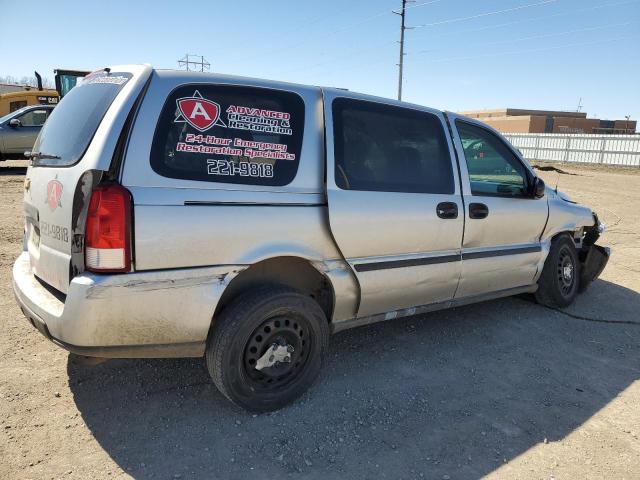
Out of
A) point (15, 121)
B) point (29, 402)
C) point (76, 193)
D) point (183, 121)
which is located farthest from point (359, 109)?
point (15, 121)

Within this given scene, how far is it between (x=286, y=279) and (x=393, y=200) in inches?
35.6

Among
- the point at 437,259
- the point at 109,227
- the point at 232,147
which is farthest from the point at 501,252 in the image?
the point at 109,227

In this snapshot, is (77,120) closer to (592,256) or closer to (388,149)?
(388,149)

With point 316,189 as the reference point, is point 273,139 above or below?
above

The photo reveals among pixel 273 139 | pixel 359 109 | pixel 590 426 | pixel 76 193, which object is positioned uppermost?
pixel 359 109

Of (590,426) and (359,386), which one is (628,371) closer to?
(590,426)

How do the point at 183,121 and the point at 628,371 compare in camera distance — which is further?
the point at 628,371

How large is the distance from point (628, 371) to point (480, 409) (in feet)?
4.81

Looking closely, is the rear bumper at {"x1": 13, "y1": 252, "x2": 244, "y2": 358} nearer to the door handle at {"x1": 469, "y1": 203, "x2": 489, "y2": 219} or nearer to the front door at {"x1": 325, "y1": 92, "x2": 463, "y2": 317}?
the front door at {"x1": 325, "y1": 92, "x2": 463, "y2": 317}

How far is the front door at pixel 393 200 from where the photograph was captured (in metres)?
3.17

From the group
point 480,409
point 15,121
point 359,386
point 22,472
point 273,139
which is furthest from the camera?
point 15,121

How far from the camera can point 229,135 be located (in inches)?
109

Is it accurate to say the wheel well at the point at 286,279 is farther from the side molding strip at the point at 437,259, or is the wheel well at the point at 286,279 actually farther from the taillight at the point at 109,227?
the taillight at the point at 109,227

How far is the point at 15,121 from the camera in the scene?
13930mm
